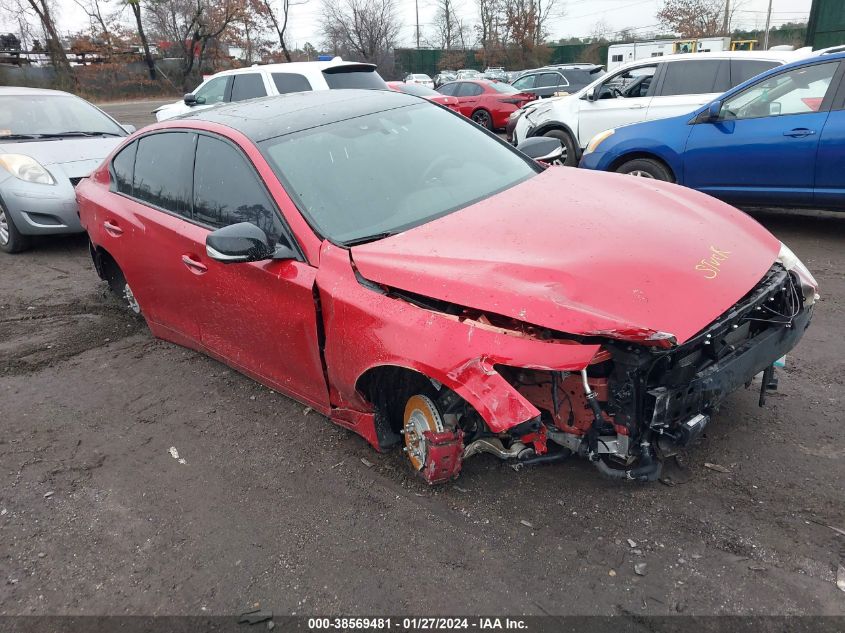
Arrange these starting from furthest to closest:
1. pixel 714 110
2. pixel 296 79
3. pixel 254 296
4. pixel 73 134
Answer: pixel 296 79, pixel 73 134, pixel 714 110, pixel 254 296

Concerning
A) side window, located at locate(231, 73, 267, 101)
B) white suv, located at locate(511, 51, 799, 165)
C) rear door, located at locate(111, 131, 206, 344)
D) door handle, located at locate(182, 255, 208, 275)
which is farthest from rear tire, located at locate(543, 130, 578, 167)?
door handle, located at locate(182, 255, 208, 275)

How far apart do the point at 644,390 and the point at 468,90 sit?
1586 cm

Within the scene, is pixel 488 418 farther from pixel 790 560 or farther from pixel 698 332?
pixel 790 560

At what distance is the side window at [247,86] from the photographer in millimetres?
9383

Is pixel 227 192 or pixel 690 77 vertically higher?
pixel 690 77

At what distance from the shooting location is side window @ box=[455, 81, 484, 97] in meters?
16.6

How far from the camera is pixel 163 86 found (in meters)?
41.8

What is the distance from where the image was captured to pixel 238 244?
281cm

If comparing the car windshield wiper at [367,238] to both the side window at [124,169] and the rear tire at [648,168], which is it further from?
the rear tire at [648,168]

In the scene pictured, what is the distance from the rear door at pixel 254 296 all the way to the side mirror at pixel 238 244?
0.16 metres

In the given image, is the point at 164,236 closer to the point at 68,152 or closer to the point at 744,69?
the point at 68,152

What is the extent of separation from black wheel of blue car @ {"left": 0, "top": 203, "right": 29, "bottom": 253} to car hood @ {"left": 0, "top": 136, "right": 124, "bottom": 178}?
2.17 feet

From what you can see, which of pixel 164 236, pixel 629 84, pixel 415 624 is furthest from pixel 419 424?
pixel 629 84

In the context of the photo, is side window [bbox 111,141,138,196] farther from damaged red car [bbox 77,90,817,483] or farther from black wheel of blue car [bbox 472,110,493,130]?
black wheel of blue car [bbox 472,110,493,130]
